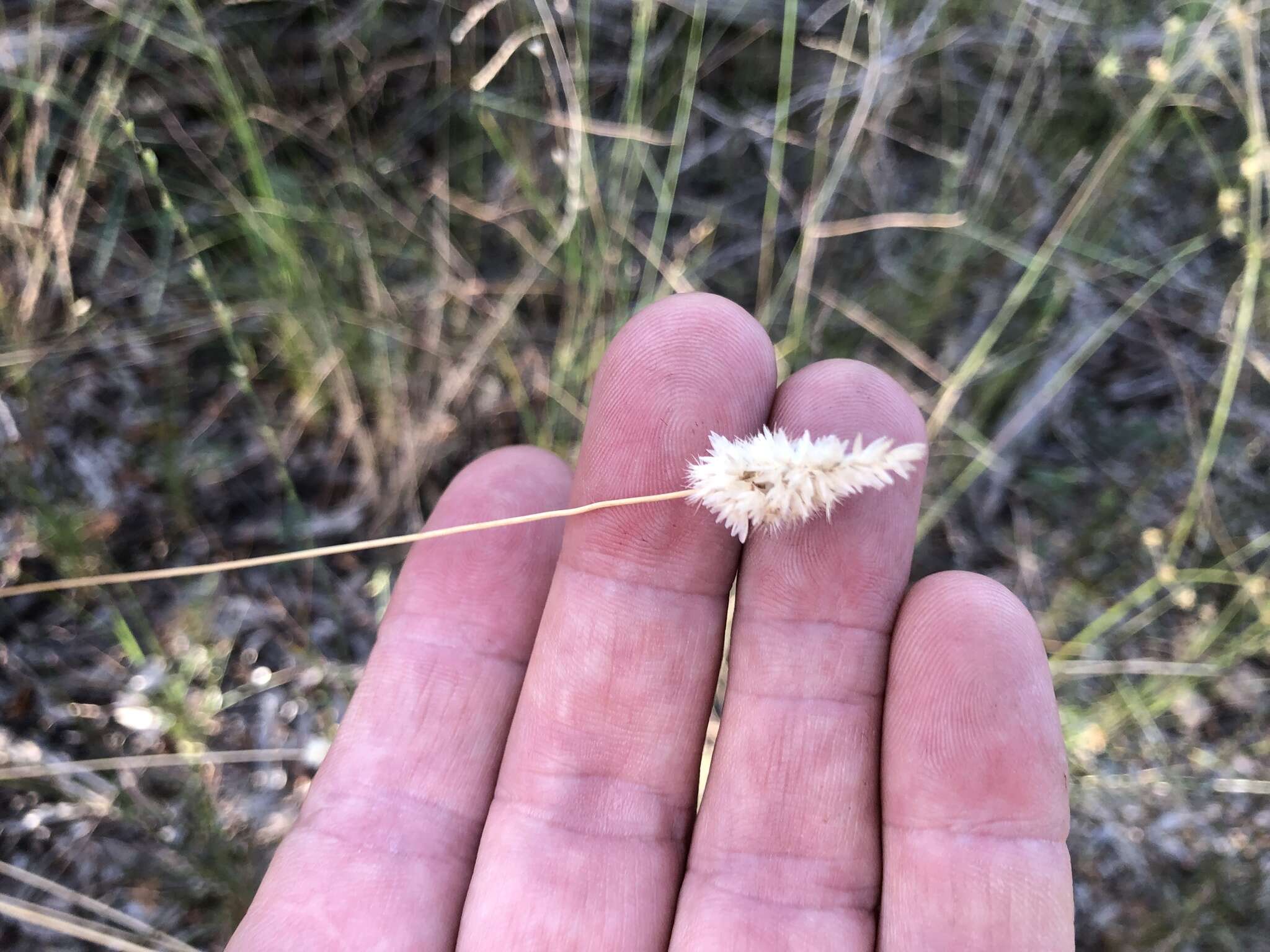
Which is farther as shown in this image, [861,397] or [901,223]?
[901,223]

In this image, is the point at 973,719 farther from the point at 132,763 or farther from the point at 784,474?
the point at 132,763

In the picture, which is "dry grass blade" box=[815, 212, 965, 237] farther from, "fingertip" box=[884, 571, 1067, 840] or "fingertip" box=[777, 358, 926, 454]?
"fingertip" box=[884, 571, 1067, 840]

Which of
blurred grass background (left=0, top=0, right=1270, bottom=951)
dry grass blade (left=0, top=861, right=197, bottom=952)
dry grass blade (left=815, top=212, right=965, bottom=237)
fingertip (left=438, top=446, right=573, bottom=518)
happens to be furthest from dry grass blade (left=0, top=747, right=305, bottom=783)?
dry grass blade (left=815, top=212, right=965, bottom=237)

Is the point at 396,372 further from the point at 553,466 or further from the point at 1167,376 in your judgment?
the point at 1167,376

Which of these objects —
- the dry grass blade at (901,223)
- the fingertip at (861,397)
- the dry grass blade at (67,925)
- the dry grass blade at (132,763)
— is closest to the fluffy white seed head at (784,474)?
the fingertip at (861,397)

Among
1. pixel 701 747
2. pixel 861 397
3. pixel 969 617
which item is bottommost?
pixel 701 747

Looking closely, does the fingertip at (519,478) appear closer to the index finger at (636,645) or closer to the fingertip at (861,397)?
the index finger at (636,645)

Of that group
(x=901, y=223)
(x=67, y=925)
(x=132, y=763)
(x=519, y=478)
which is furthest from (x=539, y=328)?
(x=67, y=925)
